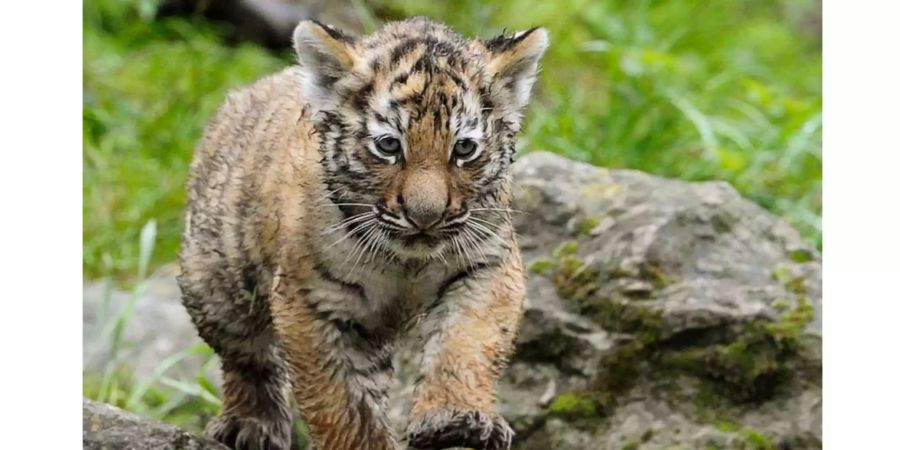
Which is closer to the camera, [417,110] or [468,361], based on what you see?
[417,110]

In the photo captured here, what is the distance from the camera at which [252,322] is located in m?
5.22

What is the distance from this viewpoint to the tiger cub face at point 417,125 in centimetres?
407

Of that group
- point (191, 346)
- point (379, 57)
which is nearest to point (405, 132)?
point (379, 57)

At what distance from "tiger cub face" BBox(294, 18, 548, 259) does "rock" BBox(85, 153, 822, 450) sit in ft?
5.46

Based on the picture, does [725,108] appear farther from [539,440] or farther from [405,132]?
[405,132]

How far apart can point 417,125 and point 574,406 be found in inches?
85.9

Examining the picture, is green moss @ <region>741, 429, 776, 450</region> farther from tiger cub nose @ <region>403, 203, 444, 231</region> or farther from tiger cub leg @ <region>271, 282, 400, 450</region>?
tiger cub nose @ <region>403, 203, 444, 231</region>

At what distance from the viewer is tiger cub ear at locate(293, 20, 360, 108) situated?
4262 mm

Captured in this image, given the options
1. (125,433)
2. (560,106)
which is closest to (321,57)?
(125,433)

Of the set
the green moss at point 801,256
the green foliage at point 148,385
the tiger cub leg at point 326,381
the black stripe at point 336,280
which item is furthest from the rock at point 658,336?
the black stripe at point 336,280

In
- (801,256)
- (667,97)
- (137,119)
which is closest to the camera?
(801,256)

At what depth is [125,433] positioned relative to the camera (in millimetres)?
4695

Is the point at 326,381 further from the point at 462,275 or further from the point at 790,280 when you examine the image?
the point at 790,280
